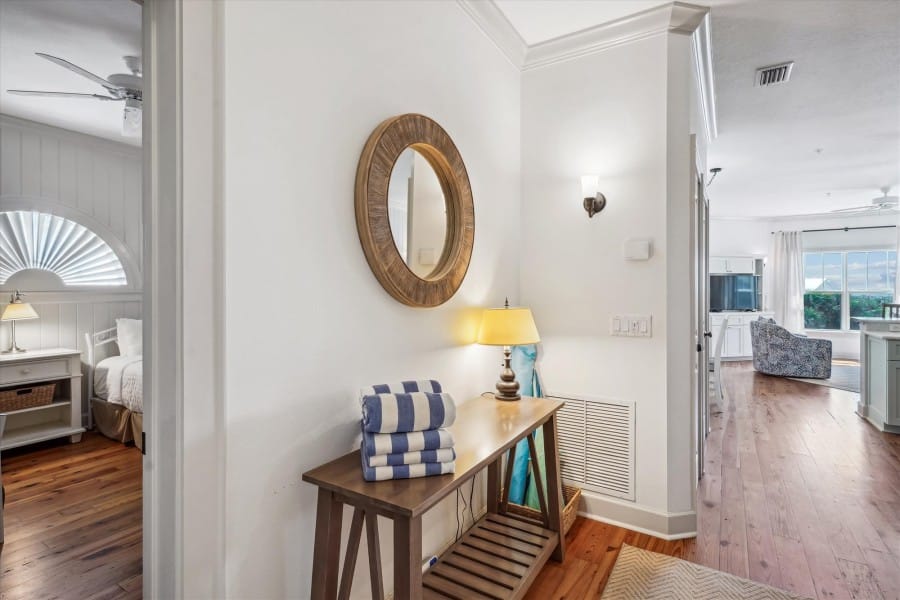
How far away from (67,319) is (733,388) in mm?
7431

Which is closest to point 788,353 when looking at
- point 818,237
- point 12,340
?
point 818,237

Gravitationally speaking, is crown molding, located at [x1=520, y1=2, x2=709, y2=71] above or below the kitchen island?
above

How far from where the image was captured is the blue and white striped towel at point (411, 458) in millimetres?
1335

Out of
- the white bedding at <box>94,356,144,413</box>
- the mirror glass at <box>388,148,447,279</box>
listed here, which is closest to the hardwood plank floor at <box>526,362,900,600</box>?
the mirror glass at <box>388,148,447,279</box>

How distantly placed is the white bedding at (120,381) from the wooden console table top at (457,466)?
2.96m

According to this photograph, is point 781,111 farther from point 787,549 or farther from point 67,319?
point 67,319

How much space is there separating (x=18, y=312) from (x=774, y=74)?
223 inches

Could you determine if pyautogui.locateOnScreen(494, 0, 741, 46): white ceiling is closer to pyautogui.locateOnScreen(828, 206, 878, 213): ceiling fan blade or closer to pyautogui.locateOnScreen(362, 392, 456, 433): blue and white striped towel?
pyautogui.locateOnScreen(362, 392, 456, 433): blue and white striped towel

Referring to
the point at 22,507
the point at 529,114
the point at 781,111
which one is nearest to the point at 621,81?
the point at 529,114

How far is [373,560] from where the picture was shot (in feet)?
4.35

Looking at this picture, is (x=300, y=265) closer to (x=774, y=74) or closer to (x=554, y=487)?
(x=554, y=487)

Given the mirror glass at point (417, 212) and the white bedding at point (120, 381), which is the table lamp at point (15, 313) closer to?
the white bedding at point (120, 381)

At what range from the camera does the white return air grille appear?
2521mm

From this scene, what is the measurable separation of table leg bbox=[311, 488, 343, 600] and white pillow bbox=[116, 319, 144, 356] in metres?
3.68
